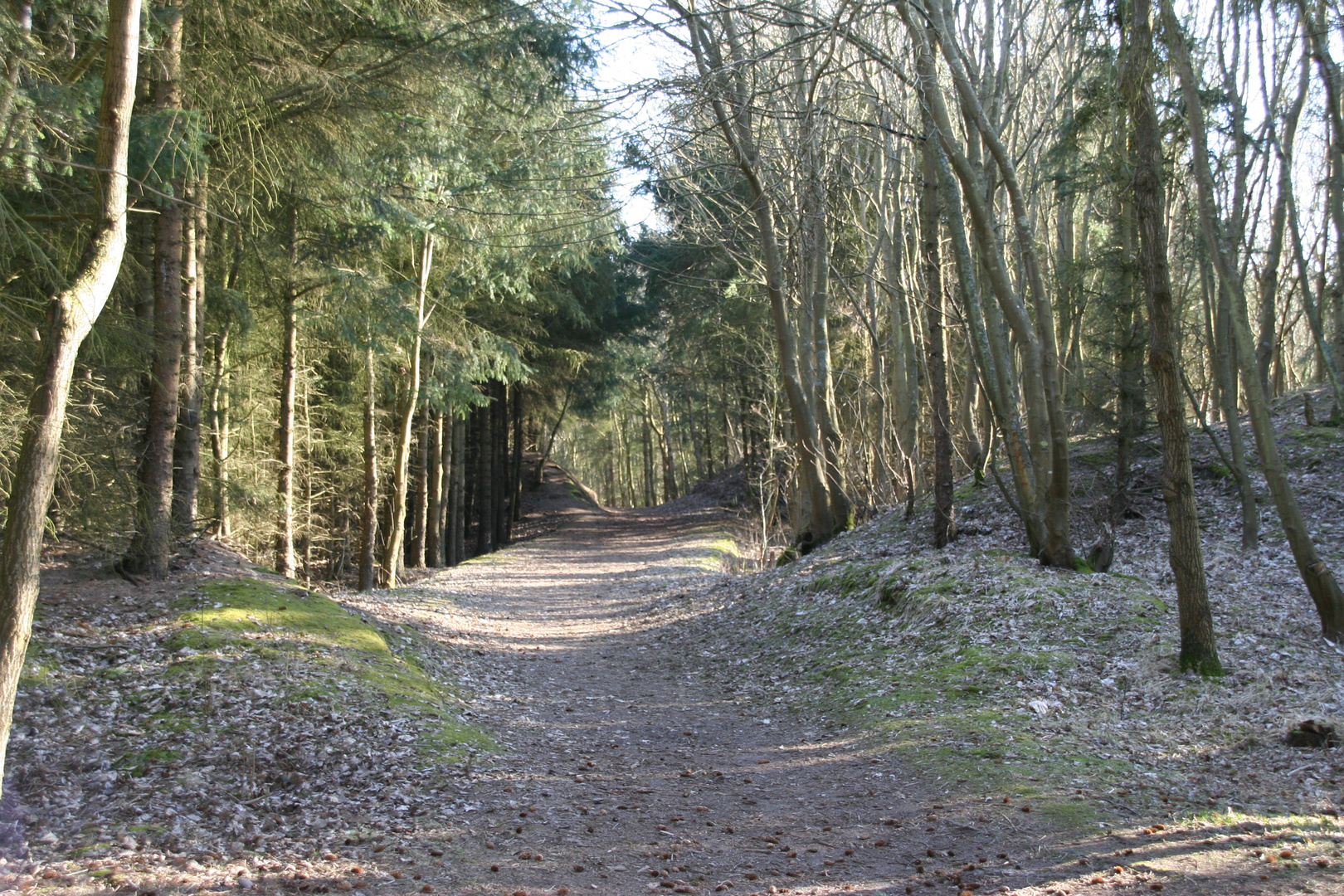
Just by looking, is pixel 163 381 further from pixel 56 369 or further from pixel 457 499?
pixel 457 499

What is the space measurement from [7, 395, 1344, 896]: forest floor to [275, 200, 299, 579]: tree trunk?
13.4 ft

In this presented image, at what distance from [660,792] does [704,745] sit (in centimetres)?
99

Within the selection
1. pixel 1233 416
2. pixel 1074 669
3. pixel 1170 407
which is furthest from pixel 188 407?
pixel 1233 416

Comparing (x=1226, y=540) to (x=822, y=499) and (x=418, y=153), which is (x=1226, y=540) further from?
(x=418, y=153)

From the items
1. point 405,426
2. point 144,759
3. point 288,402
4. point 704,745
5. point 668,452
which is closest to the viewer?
point 144,759

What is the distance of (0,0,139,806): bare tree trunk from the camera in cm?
341

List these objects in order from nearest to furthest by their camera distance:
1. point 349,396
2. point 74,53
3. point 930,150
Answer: point 74,53 < point 930,150 < point 349,396

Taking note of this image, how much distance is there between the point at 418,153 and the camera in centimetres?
984

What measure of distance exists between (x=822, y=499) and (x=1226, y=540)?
225 inches

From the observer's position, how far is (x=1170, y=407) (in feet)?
18.9

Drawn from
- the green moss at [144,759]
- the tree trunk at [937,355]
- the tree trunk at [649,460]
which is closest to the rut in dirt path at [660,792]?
the green moss at [144,759]

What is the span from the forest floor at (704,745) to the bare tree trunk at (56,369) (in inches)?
42.1

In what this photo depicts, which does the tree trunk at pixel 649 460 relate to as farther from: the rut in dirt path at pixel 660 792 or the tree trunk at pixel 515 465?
the rut in dirt path at pixel 660 792

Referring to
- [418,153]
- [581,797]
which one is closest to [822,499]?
[418,153]
